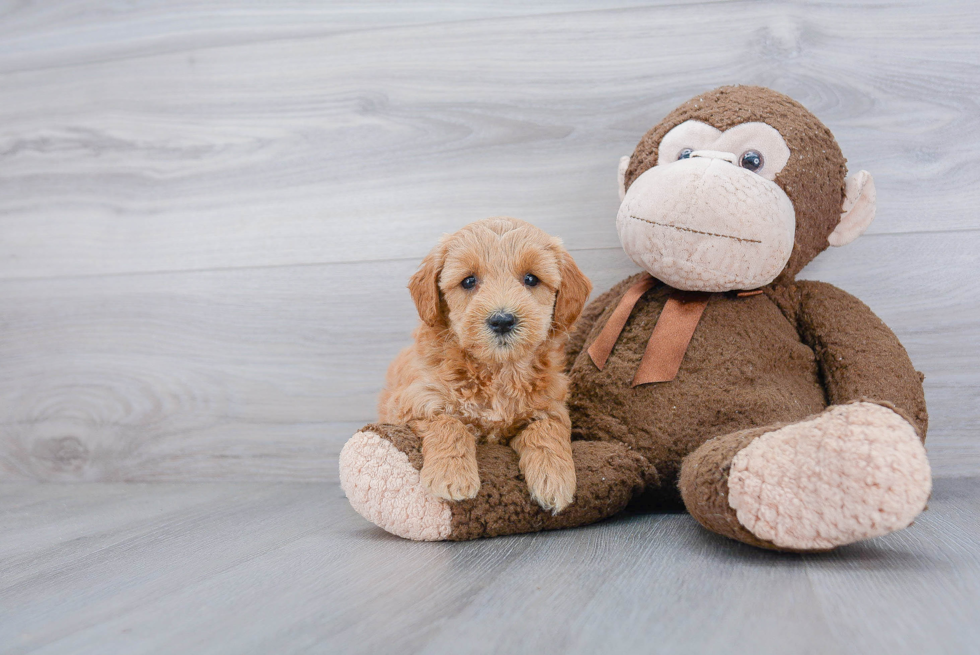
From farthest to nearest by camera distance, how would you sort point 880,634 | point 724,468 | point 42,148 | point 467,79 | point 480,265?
point 42,148 < point 467,79 < point 480,265 < point 724,468 < point 880,634

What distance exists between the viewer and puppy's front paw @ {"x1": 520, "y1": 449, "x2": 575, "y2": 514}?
99 centimetres

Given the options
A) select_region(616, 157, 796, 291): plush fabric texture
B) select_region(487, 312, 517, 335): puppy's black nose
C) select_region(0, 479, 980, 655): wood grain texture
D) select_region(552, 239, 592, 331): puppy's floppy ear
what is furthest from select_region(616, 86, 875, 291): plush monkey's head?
select_region(0, 479, 980, 655): wood grain texture

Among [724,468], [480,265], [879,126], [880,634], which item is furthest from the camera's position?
[879,126]

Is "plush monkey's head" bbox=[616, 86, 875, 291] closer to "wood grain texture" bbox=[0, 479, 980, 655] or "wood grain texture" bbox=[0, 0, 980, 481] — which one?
"wood grain texture" bbox=[0, 0, 980, 481]

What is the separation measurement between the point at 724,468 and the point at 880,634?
0.27 metres

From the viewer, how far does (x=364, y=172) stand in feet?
Answer: 5.37

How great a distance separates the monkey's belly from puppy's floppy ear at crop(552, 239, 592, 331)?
0.49 ft

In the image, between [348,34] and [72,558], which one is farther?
[348,34]

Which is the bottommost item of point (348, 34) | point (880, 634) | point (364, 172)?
point (880, 634)

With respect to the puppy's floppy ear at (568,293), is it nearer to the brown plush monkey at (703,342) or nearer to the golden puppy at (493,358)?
the golden puppy at (493,358)

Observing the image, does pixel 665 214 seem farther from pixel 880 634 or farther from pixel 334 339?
pixel 334 339

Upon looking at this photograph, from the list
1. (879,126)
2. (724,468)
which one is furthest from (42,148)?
(879,126)

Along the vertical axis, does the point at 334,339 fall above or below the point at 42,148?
below

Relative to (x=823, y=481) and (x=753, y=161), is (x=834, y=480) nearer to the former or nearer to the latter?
(x=823, y=481)
